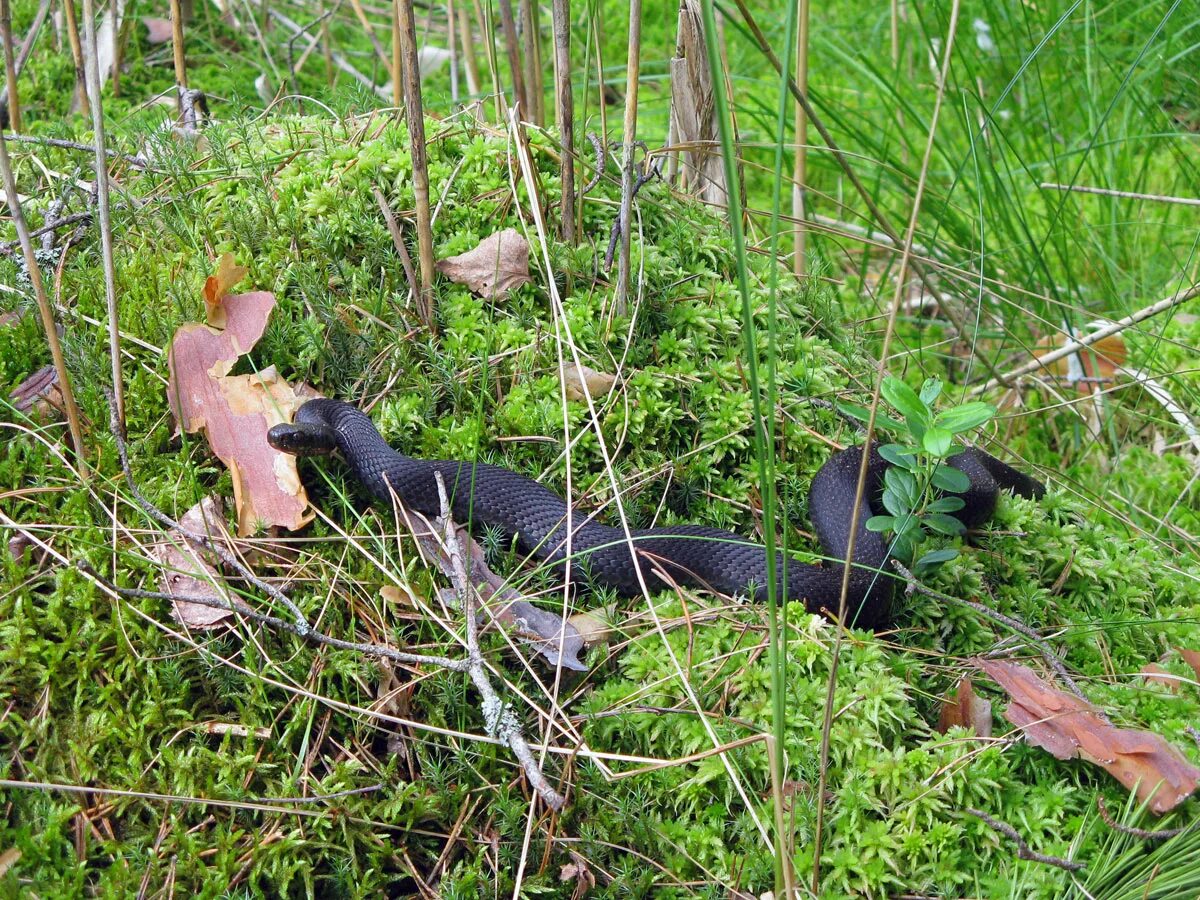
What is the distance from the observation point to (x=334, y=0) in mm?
6547

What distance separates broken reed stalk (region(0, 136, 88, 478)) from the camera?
237cm

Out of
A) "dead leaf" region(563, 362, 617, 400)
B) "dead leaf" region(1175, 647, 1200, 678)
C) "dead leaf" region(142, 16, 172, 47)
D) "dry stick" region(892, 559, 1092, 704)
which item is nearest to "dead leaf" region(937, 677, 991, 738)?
"dry stick" region(892, 559, 1092, 704)

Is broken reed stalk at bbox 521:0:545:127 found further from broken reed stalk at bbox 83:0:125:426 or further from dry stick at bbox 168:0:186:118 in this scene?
dry stick at bbox 168:0:186:118

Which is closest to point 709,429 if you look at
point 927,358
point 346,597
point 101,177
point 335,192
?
point 346,597

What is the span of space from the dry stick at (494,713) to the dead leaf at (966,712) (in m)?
1.02

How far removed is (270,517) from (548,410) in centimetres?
94

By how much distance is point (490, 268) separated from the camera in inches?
131

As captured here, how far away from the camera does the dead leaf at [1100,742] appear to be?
2.12 metres

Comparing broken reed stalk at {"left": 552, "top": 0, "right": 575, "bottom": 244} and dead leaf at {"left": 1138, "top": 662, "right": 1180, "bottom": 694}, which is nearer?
dead leaf at {"left": 1138, "top": 662, "right": 1180, "bottom": 694}

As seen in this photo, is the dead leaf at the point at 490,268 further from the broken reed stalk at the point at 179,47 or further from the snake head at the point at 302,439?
the broken reed stalk at the point at 179,47

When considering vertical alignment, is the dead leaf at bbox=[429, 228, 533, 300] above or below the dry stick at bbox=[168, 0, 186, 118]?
below

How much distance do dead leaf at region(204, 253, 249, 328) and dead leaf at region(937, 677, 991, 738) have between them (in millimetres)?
2394

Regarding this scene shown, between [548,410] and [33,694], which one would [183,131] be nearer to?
[548,410]

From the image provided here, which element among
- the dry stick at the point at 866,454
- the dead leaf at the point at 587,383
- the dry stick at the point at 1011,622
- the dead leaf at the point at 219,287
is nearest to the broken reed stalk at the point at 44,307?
the dead leaf at the point at 219,287
